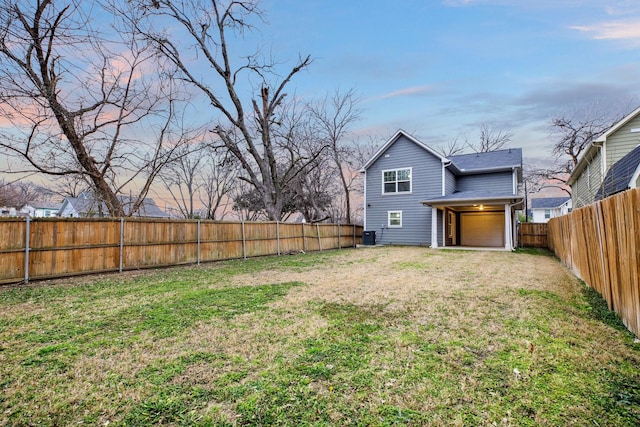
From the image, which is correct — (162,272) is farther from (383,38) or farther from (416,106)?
(416,106)

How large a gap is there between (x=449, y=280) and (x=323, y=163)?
54.4ft

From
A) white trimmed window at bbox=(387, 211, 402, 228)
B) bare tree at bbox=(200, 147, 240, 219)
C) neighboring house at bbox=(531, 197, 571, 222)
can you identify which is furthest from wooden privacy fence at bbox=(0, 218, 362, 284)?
neighboring house at bbox=(531, 197, 571, 222)

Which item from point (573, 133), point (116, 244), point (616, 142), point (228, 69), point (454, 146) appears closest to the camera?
point (116, 244)

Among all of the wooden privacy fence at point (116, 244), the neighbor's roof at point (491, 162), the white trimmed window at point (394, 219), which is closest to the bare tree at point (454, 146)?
the neighbor's roof at point (491, 162)

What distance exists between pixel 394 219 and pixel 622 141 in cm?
925

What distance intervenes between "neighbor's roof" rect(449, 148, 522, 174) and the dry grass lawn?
1229 cm

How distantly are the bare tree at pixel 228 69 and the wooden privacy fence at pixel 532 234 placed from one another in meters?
13.3

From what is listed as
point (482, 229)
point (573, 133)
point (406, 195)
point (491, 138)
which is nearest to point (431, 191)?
point (406, 195)

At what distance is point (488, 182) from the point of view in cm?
1653

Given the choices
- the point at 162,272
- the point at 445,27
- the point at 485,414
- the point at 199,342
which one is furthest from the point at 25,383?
the point at 445,27

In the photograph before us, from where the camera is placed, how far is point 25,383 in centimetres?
225

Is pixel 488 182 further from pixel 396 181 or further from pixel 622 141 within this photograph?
pixel 622 141

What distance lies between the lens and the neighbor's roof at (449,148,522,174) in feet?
51.5

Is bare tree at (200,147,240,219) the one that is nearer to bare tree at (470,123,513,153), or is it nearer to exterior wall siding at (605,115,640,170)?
exterior wall siding at (605,115,640,170)
